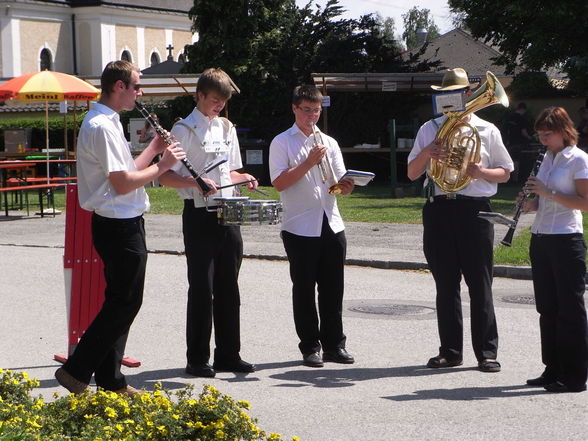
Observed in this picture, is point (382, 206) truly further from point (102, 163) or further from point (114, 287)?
point (102, 163)

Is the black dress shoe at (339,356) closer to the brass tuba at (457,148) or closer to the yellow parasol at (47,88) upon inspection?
the brass tuba at (457,148)

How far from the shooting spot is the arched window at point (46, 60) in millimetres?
67875

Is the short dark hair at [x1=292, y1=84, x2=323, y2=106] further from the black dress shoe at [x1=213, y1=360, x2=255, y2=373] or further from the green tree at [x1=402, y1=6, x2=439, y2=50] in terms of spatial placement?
the green tree at [x1=402, y1=6, x2=439, y2=50]

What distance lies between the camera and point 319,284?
327 inches

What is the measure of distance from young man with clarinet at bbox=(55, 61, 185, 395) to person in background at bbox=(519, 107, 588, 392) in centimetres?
248

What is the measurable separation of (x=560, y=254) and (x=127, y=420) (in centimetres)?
346

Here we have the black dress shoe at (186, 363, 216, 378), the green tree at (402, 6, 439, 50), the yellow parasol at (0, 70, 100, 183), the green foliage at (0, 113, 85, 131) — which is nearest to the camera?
the black dress shoe at (186, 363, 216, 378)

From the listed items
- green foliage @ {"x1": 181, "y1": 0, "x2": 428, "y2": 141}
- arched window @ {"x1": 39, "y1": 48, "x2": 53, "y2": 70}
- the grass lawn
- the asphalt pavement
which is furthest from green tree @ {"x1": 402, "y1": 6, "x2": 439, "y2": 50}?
the asphalt pavement

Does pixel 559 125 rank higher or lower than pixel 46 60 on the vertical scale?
lower

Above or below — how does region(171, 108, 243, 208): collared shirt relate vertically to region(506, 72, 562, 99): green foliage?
below

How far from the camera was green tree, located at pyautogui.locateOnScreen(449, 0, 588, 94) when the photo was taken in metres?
28.5

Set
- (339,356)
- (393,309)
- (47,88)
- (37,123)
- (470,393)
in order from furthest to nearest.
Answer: (37,123) → (47,88) → (393,309) → (339,356) → (470,393)

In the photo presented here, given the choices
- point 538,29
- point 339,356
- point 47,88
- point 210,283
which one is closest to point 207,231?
point 210,283

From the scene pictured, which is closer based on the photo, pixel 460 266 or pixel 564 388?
pixel 564 388
